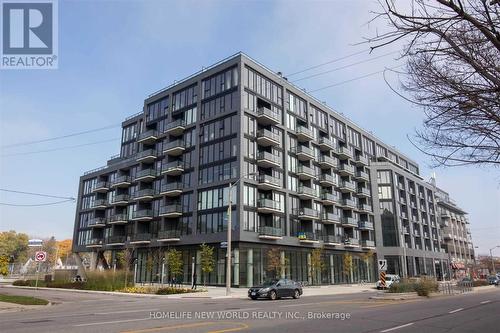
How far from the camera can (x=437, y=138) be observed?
8836 mm

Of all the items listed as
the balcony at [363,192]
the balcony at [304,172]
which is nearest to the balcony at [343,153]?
the balcony at [363,192]

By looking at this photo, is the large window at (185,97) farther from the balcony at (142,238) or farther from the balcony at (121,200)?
the balcony at (142,238)

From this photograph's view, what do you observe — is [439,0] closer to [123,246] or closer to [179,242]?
[179,242]

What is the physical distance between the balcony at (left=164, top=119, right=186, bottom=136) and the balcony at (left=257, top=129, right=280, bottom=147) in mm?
11253

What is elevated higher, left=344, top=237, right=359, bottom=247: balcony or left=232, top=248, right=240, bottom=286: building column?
left=344, top=237, right=359, bottom=247: balcony

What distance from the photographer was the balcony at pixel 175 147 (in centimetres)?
5253

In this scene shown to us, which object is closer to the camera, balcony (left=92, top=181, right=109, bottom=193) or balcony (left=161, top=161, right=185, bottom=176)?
balcony (left=161, top=161, right=185, bottom=176)

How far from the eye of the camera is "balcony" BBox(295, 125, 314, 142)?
181 feet

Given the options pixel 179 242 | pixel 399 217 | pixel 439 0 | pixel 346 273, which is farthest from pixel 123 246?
pixel 439 0

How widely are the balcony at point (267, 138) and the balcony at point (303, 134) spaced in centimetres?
621

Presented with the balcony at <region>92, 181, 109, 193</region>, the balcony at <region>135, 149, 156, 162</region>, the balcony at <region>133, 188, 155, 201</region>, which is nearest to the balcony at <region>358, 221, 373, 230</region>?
the balcony at <region>133, 188, 155, 201</region>

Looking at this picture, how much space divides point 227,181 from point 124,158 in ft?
101

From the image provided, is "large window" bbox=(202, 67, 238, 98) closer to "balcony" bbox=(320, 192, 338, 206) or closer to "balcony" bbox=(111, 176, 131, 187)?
"balcony" bbox=(111, 176, 131, 187)

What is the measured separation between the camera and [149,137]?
190ft
